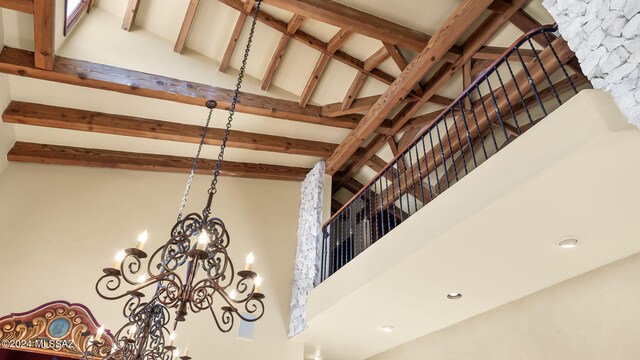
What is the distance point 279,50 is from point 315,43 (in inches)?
21.6

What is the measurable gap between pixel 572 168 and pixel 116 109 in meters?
5.23

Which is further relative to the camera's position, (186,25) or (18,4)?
(186,25)

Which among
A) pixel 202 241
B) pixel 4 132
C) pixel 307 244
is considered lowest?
pixel 202 241

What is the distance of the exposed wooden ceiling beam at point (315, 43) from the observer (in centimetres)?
514

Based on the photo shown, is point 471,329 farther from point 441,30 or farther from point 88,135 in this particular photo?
point 88,135

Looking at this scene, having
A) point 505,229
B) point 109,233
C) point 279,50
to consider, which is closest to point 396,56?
point 279,50

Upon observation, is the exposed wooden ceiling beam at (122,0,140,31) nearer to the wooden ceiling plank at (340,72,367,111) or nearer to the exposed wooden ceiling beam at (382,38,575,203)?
the wooden ceiling plank at (340,72,367,111)

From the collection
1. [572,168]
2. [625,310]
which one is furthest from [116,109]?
[625,310]

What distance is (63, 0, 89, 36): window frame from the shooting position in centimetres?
466

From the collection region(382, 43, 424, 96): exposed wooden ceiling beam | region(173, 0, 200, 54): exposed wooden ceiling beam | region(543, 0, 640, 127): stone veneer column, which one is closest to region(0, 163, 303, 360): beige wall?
region(173, 0, 200, 54): exposed wooden ceiling beam

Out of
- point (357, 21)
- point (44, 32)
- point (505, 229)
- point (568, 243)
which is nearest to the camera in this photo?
point (505, 229)

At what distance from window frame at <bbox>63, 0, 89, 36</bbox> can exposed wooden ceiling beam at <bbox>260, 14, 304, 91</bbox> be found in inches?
97.0

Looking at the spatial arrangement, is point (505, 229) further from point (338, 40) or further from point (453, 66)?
point (338, 40)

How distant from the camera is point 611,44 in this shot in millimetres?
2279
